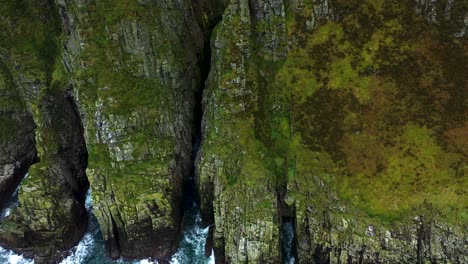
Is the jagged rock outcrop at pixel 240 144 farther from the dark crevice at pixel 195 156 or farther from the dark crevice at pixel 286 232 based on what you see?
the dark crevice at pixel 195 156

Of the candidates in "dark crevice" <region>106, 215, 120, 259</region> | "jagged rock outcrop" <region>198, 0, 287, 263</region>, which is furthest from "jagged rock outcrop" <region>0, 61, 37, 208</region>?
"jagged rock outcrop" <region>198, 0, 287, 263</region>

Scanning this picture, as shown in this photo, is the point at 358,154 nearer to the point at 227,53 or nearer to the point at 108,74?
the point at 227,53

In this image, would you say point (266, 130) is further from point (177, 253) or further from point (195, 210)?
point (177, 253)

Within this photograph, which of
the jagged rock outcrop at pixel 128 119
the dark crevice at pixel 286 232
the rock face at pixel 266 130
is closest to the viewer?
the rock face at pixel 266 130

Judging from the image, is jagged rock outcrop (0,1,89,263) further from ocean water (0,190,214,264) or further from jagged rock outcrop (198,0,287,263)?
jagged rock outcrop (198,0,287,263)

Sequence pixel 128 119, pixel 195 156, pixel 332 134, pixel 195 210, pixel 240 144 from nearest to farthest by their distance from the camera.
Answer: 1. pixel 332 134
2. pixel 240 144
3. pixel 128 119
4. pixel 195 210
5. pixel 195 156

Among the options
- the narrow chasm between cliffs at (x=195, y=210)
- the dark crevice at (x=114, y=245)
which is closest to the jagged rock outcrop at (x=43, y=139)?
the dark crevice at (x=114, y=245)

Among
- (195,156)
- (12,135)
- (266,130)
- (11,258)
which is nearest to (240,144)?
(266,130)
